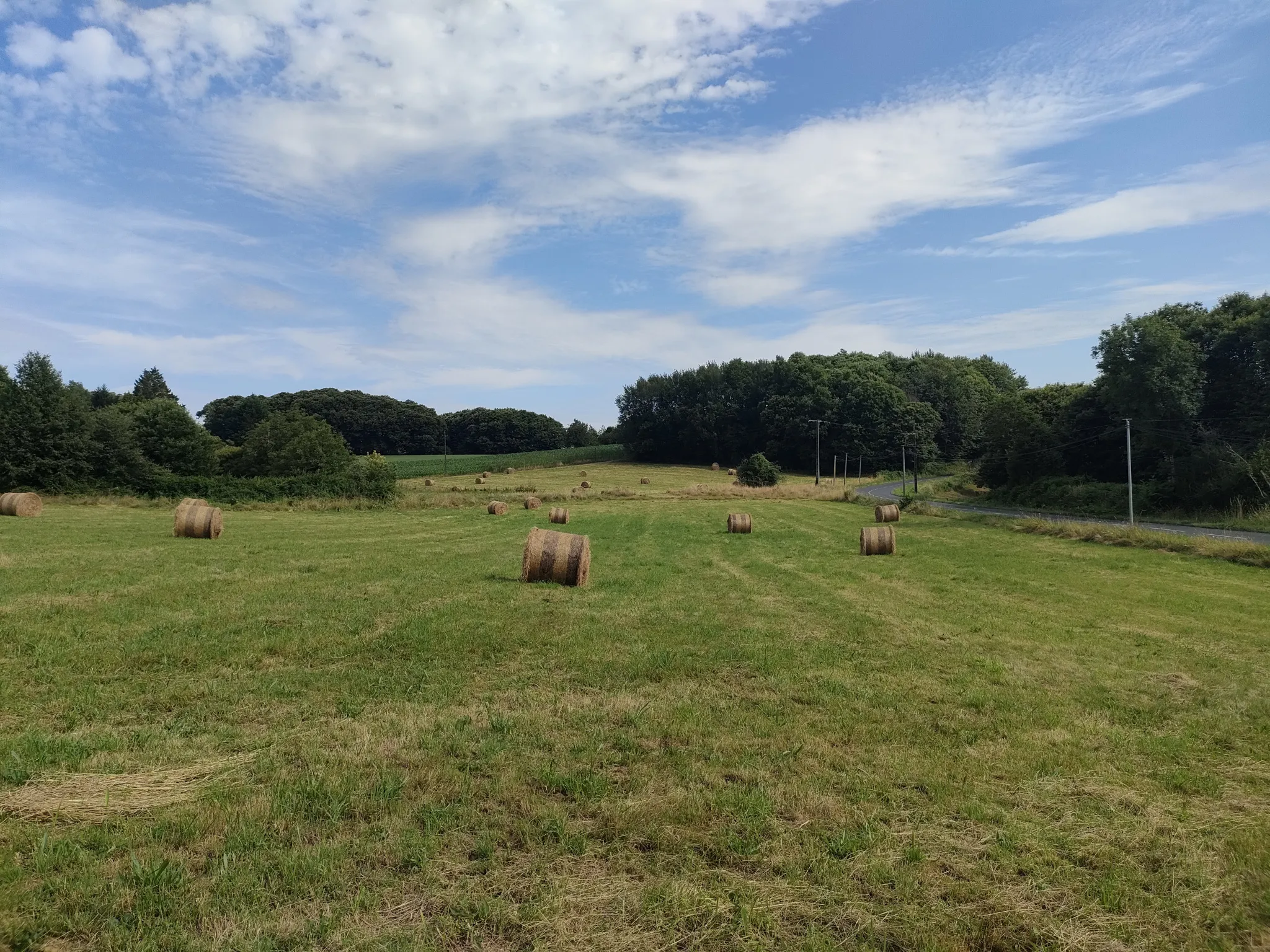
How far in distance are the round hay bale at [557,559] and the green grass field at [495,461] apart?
6707 cm

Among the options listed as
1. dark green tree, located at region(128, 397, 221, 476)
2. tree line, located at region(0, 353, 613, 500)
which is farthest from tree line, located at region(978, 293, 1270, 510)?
dark green tree, located at region(128, 397, 221, 476)

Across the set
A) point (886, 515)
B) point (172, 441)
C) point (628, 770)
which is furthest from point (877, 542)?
point (172, 441)

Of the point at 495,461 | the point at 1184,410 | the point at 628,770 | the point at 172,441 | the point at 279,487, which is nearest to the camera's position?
the point at 628,770

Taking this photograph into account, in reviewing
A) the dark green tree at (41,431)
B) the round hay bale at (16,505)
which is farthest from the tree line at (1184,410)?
the dark green tree at (41,431)

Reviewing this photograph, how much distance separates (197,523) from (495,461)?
7522cm

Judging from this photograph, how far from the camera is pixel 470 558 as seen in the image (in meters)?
19.5

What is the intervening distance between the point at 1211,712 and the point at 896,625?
4502mm

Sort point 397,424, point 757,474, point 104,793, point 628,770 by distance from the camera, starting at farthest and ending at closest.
Answer: 1. point 397,424
2. point 757,474
3. point 628,770
4. point 104,793

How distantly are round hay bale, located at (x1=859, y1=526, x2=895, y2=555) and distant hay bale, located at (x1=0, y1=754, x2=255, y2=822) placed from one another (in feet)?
63.2

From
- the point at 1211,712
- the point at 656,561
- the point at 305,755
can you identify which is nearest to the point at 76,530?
the point at 656,561

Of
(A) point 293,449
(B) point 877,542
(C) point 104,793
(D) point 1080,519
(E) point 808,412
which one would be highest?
(E) point 808,412

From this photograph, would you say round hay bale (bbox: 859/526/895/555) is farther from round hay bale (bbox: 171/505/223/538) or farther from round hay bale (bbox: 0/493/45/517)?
round hay bale (bbox: 0/493/45/517)

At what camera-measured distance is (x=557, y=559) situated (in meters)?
14.9

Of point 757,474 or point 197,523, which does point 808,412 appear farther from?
point 197,523
